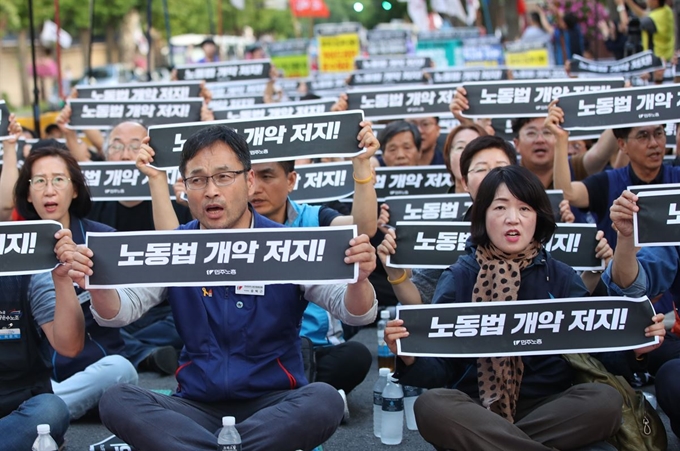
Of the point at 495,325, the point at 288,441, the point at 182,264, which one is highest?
the point at 182,264

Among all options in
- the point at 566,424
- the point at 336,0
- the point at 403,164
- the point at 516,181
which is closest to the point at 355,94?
the point at 403,164

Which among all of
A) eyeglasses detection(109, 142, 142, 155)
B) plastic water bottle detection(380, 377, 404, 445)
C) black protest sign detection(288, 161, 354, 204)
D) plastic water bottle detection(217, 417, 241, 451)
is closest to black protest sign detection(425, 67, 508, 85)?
black protest sign detection(288, 161, 354, 204)

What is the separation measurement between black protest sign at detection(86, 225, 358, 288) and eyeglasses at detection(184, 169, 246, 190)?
250 millimetres

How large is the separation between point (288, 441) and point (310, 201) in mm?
3665

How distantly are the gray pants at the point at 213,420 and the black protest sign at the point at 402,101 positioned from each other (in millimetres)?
4340

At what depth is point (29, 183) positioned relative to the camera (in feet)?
19.3

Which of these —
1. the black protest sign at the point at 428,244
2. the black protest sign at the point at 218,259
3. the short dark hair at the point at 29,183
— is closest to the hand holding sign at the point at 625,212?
the black protest sign at the point at 428,244

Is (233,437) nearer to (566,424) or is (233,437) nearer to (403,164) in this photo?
(566,424)

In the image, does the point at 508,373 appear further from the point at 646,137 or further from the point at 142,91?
the point at 142,91

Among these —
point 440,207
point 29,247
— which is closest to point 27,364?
point 29,247

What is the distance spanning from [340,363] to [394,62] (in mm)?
9096

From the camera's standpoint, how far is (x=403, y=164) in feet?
27.8

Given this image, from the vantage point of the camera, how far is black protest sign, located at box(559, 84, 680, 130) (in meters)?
6.48

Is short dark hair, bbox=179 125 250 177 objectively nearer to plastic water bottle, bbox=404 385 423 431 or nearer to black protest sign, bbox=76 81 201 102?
plastic water bottle, bbox=404 385 423 431
